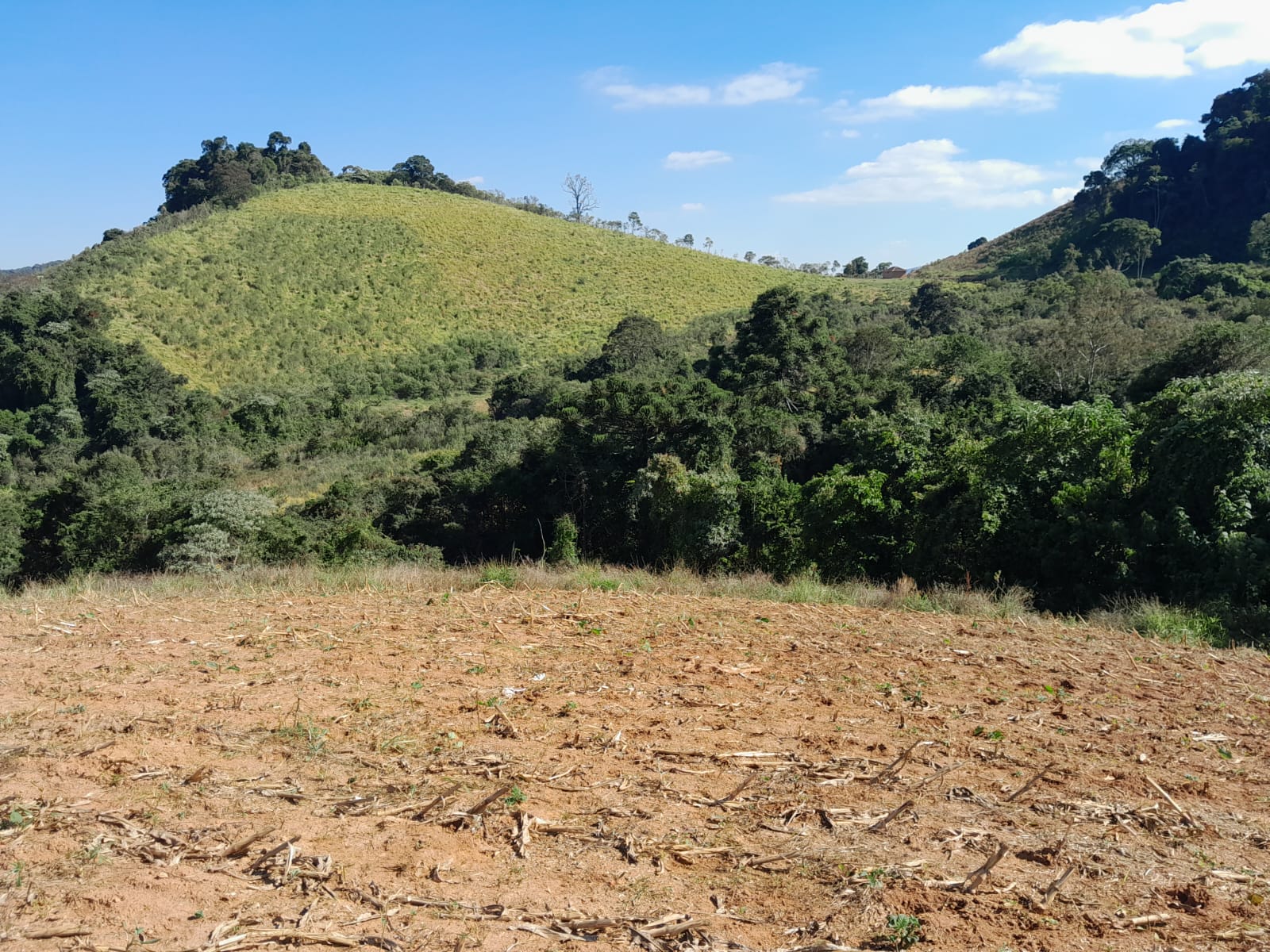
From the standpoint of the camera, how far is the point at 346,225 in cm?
6381

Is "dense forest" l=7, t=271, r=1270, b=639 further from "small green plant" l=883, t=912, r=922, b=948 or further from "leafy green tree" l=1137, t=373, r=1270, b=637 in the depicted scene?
"small green plant" l=883, t=912, r=922, b=948

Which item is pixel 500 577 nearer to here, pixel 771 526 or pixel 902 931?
pixel 902 931

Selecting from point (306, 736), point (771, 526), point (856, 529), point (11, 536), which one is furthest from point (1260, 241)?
point (11, 536)

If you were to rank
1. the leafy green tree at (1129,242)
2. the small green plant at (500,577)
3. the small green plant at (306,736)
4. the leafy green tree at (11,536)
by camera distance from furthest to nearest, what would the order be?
the leafy green tree at (1129,242) → the leafy green tree at (11,536) → the small green plant at (500,577) → the small green plant at (306,736)

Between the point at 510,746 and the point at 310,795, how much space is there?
110cm

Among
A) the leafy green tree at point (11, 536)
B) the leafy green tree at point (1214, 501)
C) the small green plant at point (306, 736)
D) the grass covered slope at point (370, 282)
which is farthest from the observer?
the grass covered slope at point (370, 282)

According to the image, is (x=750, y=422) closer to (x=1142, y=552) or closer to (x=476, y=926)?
(x=1142, y=552)

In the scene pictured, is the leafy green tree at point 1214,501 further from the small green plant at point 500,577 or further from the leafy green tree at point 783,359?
the leafy green tree at point 783,359

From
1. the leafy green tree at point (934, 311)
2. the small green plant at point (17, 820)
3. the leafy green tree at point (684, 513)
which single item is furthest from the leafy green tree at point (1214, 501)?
the leafy green tree at point (934, 311)

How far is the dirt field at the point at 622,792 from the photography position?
314 cm

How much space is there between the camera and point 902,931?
3.07 meters

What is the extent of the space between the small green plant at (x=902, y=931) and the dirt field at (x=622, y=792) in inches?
0.6

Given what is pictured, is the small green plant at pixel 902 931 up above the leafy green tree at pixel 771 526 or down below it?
above

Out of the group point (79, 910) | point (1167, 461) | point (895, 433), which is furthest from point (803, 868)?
point (895, 433)
